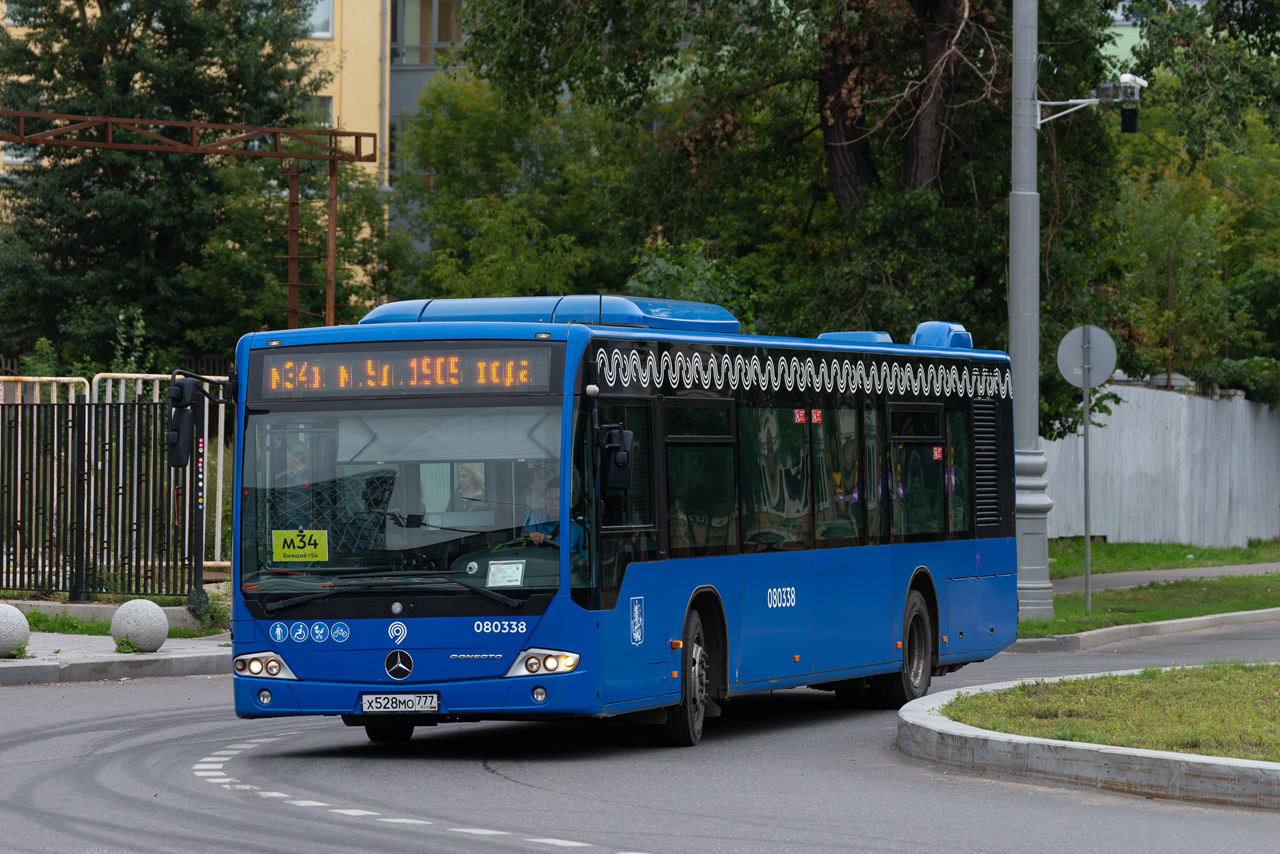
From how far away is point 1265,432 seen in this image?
144 feet

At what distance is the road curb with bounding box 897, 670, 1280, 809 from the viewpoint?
9.68 m

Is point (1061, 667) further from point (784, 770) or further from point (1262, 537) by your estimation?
point (1262, 537)

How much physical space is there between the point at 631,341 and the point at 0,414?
37.9 ft

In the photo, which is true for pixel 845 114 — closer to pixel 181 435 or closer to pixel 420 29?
pixel 181 435

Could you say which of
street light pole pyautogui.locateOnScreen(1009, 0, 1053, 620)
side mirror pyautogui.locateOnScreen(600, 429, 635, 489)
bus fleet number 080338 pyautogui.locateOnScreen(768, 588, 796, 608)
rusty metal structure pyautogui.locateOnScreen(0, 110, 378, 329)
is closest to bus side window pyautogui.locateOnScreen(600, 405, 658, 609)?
side mirror pyautogui.locateOnScreen(600, 429, 635, 489)

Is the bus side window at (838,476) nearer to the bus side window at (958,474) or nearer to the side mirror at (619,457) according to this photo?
the bus side window at (958,474)

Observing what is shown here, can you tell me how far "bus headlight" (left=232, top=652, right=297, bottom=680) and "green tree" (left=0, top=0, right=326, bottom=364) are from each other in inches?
1319

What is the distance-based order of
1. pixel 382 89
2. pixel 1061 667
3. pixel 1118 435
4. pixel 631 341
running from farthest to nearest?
pixel 382 89 < pixel 1118 435 < pixel 1061 667 < pixel 631 341

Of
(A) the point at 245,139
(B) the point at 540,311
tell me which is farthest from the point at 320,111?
(B) the point at 540,311

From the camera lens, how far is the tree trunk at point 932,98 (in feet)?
89.6

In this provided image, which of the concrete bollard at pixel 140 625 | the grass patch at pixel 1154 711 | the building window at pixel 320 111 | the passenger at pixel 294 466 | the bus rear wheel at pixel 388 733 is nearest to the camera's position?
the grass patch at pixel 1154 711

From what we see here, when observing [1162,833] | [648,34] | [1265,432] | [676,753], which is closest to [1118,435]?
[1265,432]

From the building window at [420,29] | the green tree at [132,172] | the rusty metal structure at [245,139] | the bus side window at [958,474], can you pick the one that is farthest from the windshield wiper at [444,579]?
the building window at [420,29]

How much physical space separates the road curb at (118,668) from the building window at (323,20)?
38.2 m
